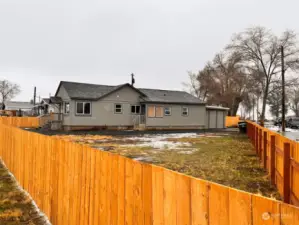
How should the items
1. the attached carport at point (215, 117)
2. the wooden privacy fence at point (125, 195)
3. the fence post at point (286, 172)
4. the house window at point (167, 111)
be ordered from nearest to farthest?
the wooden privacy fence at point (125, 195) < the fence post at point (286, 172) < the house window at point (167, 111) < the attached carport at point (215, 117)

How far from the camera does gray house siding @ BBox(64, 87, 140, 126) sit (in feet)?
87.5

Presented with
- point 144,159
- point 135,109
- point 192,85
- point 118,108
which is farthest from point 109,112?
point 192,85

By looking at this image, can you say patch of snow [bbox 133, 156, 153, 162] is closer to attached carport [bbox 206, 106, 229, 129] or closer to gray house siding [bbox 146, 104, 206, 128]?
gray house siding [bbox 146, 104, 206, 128]

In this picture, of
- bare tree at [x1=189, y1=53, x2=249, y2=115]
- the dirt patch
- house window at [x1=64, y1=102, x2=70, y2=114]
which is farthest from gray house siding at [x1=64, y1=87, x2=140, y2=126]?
bare tree at [x1=189, y1=53, x2=249, y2=115]

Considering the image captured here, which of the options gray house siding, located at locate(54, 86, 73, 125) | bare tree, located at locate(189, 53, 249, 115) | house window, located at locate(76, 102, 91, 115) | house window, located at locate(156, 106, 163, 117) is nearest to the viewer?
gray house siding, located at locate(54, 86, 73, 125)

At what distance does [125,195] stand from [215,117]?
113 feet

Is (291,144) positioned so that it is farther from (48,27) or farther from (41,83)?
(41,83)

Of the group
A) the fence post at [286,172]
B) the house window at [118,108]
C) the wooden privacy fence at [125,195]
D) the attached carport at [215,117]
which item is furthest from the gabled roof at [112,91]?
the fence post at [286,172]

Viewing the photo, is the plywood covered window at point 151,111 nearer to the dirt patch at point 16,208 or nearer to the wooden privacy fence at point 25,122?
the wooden privacy fence at point 25,122

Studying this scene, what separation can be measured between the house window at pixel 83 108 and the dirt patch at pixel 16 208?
20049mm

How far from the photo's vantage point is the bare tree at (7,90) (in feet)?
255

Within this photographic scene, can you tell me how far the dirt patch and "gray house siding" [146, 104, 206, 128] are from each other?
2350cm

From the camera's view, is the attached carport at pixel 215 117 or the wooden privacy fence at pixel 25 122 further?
the attached carport at pixel 215 117

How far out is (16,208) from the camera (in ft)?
17.1
